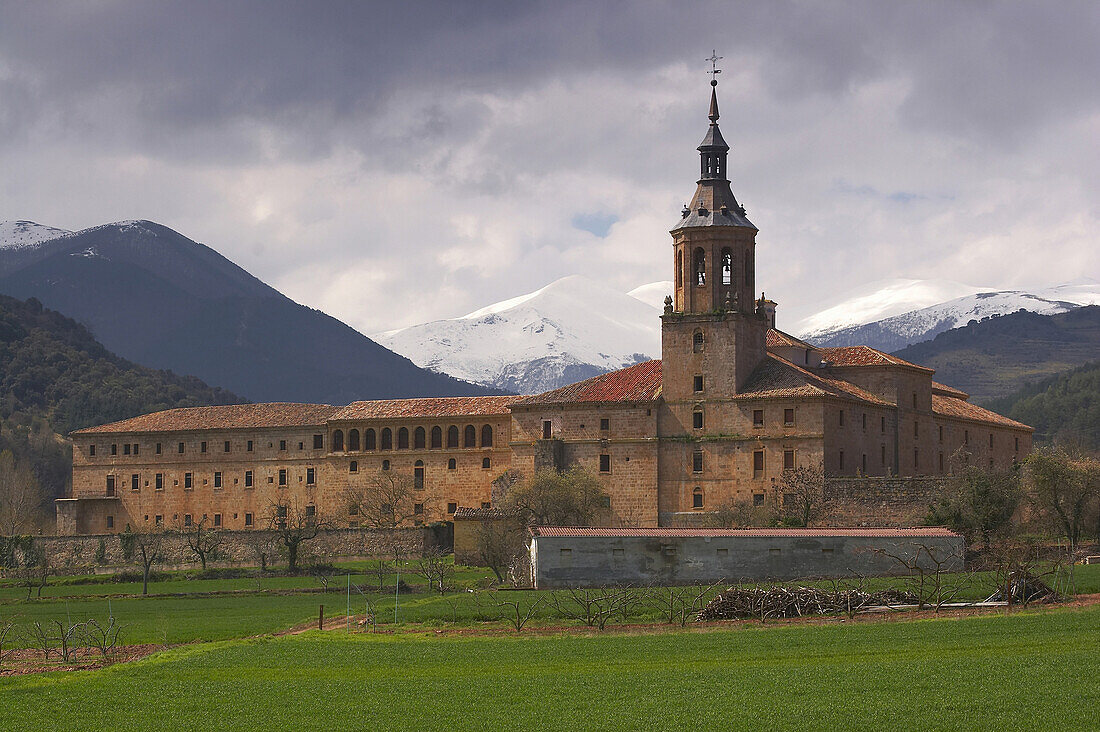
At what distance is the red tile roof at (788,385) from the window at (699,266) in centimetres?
577

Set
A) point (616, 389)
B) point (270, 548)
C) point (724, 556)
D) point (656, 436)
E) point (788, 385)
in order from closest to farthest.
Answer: point (724, 556) < point (788, 385) < point (270, 548) < point (656, 436) < point (616, 389)

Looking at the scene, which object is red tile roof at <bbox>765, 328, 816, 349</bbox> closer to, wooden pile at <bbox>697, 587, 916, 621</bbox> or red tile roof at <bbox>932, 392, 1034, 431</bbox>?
red tile roof at <bbox>932, 392, 1034, 431</bbox>

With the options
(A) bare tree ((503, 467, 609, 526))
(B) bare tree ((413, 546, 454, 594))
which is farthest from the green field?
(A) bare tree ((503, 467, 609, 526))

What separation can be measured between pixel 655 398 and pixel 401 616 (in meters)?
37.5

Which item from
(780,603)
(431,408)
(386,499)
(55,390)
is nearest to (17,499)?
(386,499)

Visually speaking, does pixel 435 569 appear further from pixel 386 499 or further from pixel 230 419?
pixel 230 419

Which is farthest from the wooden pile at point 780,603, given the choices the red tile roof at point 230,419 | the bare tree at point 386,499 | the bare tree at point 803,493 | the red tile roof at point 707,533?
the red tile roof at point 230,419

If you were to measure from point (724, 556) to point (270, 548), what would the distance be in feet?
112

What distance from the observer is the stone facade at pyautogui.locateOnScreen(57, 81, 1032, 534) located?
82312 millimetres

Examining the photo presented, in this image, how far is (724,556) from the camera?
58.4 m

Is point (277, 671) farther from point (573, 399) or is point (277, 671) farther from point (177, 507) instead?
point (177, 507)

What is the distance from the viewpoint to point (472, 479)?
95.1 metres

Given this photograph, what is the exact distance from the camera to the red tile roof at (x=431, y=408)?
96.0 meters

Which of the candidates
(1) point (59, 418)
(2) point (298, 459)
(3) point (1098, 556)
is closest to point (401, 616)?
(3) point (1098, 556)
